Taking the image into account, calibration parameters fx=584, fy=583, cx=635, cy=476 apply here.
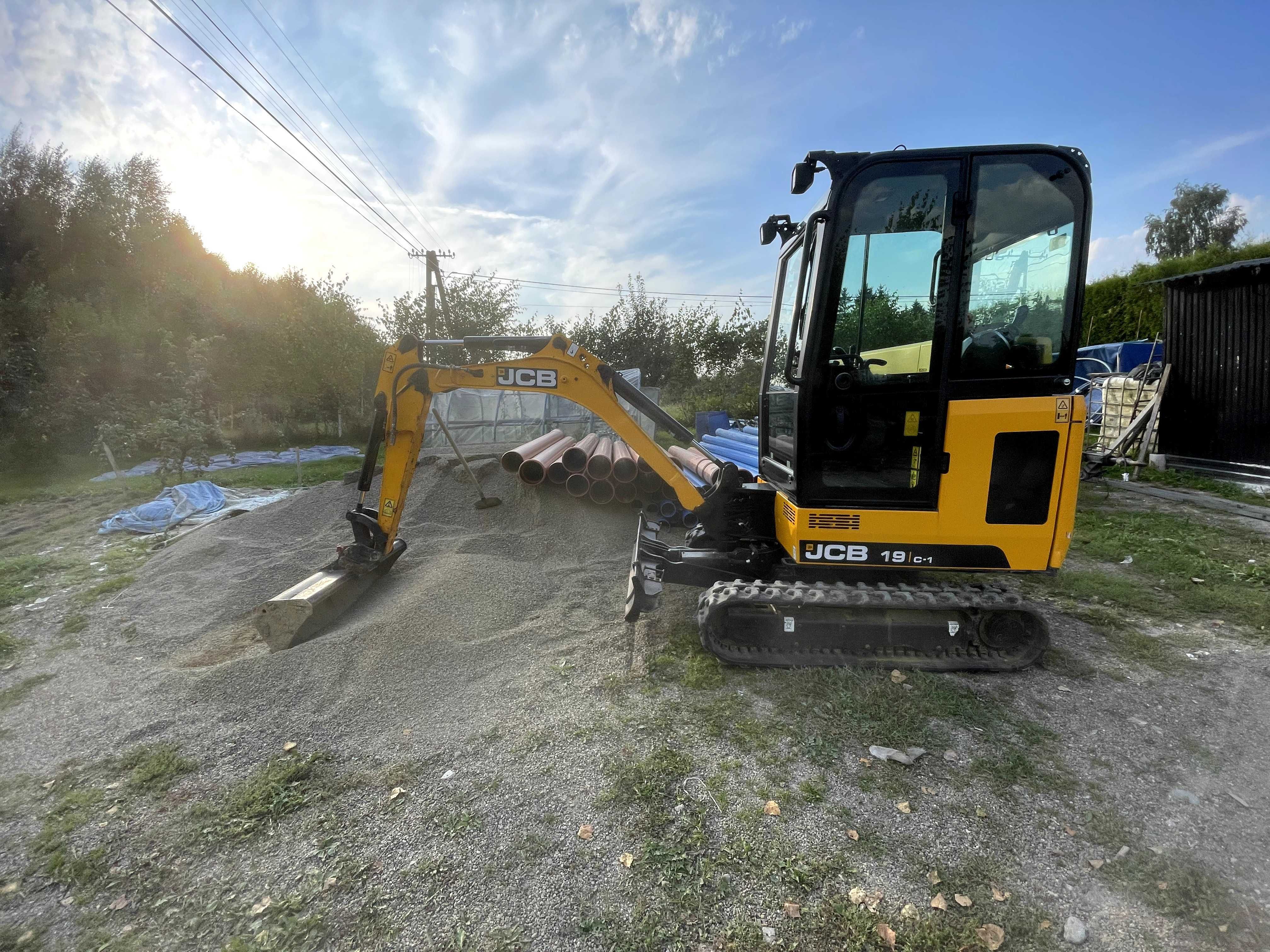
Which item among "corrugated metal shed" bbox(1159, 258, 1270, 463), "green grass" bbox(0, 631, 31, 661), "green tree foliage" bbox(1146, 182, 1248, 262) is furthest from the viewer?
"green tree foliage" bbox(1146, 182, 1248, 262)

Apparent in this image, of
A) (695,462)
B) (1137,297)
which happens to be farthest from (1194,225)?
(695,462)

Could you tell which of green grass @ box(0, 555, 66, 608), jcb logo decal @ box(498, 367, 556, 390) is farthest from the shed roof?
green grass @ box(0, 555, 66, 608)

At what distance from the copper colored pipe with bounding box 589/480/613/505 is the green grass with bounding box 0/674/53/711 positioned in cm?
492

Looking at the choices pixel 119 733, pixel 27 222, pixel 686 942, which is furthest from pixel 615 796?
pixel 27 222

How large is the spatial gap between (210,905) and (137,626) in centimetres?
361

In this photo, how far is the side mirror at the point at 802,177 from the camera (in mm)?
3459

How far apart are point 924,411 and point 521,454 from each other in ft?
17.6

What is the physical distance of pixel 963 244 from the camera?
3.32 m

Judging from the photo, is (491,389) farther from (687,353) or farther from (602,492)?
(687,353)

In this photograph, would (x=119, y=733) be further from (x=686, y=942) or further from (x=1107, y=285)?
(x=1107, y=285)

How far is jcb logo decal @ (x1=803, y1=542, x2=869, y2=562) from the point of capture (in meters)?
3.70

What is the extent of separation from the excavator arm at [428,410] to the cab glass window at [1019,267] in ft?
6.05

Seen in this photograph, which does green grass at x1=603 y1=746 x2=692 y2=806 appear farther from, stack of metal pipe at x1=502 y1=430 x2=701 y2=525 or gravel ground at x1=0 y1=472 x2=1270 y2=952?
stack of metal pipe at x1=502 y1=430 x2=701 y2=525

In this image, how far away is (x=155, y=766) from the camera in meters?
2.99
